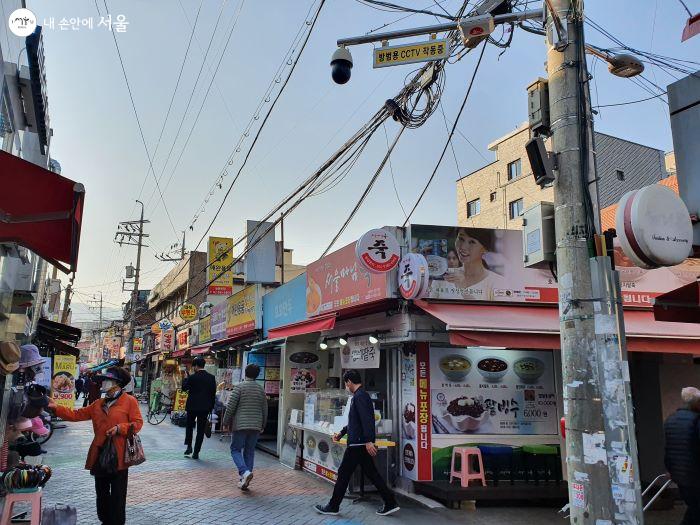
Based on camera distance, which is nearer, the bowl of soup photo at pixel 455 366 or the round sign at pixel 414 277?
the round sign at pixel 414 277

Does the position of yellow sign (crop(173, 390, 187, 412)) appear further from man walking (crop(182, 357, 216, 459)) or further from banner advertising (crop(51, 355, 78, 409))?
man walking (crop(182, 357, 216, 459))

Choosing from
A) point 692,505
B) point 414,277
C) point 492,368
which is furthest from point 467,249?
point 692,505

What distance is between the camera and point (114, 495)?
221 inches

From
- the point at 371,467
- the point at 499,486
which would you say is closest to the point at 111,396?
the point at 371,467

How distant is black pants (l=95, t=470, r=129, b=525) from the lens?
5.61 metres

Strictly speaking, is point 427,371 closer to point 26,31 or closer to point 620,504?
point 620,504

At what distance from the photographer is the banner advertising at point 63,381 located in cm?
1802

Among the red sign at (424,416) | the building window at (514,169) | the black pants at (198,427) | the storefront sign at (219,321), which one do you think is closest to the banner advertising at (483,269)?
the red sign at (424,416)

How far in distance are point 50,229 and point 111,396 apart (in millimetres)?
2002

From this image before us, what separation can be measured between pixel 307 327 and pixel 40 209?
6.63 meters

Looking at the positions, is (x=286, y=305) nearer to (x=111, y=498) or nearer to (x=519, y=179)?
(x=111, y=498)

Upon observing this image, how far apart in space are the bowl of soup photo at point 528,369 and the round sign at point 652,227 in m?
4.73

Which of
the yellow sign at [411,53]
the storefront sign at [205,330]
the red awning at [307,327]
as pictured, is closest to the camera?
the yellow sign at [411,53]

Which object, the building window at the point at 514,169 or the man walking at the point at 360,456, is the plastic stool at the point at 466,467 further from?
the building window at the point at 514,169
